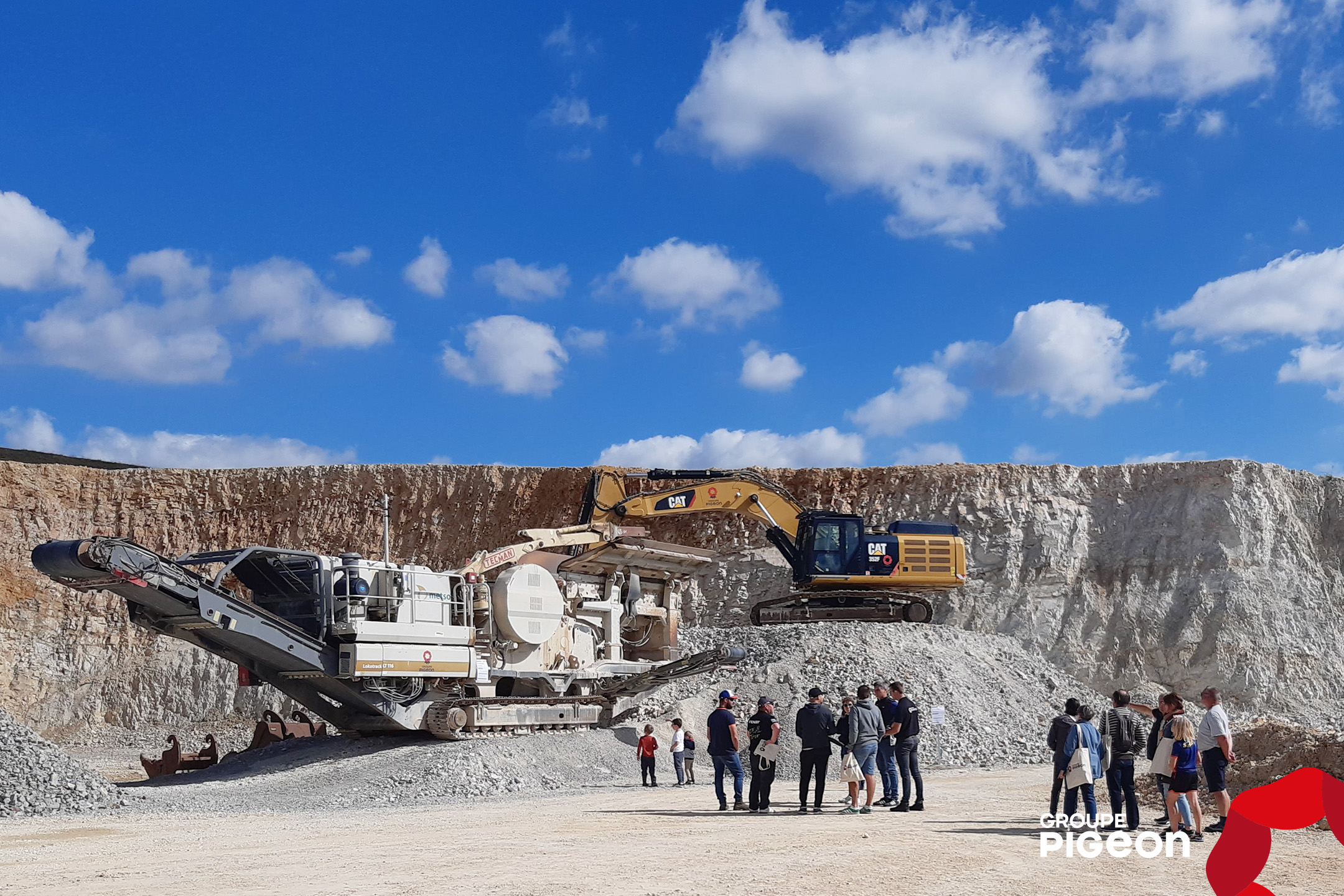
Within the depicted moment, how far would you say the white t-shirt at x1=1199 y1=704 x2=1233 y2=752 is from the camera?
A: 9.95 meters

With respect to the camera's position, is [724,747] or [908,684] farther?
[908,684]

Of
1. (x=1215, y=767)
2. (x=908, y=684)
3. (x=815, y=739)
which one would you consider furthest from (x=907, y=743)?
(x=908, y=684)

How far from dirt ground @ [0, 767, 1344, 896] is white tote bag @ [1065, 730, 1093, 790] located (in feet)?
2.13

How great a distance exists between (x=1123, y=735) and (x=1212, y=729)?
704 mm

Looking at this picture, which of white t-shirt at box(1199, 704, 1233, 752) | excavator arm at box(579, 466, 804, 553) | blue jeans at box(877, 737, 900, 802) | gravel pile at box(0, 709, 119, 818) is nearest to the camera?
white t-shirt at box(1199, 704, 1233, 752)

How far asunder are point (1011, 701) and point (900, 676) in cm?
258

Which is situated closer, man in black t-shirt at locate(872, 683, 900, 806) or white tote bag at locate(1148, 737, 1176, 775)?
white tote bag at locate(1148, 737, 1176, 775)

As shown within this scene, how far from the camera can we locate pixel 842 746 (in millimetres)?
12148

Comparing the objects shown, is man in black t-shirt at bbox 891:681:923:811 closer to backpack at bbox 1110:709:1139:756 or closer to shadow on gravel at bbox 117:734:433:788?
backpack at bbox 1110:709:1139:756

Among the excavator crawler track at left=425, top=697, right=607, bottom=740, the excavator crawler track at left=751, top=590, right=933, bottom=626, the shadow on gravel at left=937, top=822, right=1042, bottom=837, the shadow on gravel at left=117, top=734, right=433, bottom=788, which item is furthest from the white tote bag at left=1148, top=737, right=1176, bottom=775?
the excavator crawler track at left=751, top=590, right=933, bottom=626

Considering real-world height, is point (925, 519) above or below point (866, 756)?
above

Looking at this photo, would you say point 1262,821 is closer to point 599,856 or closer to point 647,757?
point 599,856

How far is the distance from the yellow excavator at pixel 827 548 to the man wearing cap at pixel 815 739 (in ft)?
45.6

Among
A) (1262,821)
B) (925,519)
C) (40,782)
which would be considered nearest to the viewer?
(1262,821)
